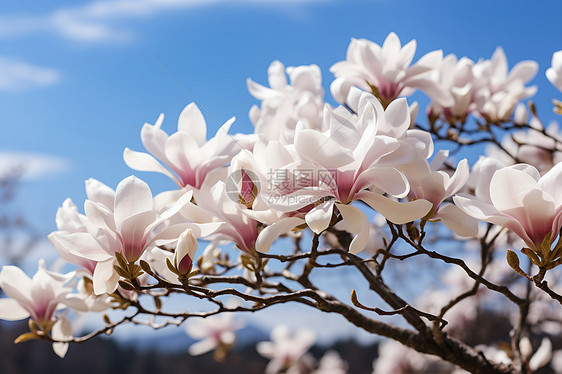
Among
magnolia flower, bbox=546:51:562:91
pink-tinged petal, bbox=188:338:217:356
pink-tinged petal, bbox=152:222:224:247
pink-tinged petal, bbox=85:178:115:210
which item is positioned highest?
magnolia flower, bbox=546:51:562:91

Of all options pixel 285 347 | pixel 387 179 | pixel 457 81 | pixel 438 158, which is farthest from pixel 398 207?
pixel 285 347

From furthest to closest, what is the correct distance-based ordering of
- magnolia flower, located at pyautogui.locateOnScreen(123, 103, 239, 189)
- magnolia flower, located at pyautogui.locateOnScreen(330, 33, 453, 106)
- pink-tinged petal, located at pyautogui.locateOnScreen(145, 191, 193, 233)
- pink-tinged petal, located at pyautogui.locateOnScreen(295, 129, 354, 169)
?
magnolia flower, located at pyautogui.locateOnScreen(330, 33, 453, 106), magnolia flower, located at pyautogui.locateOnScreen(123, 103, 239, 189), pink-tinged petal, located at pyautogui.locateOnScreen(145, 191, 193, 233), pink-tinged petal, located at pyautogui.locateOnScreen(295, 129, 354, 169)

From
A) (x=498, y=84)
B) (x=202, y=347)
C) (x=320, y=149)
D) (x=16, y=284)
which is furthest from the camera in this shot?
(x=202, y=347)

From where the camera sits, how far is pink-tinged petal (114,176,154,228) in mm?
648

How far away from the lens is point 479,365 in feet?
2.90

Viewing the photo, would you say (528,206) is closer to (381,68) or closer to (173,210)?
(173,210)

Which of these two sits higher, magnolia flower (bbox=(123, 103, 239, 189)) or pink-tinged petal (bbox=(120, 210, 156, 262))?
magnolia flower (bbox=(123, 103, 239, 189))

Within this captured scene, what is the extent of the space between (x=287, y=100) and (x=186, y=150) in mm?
220

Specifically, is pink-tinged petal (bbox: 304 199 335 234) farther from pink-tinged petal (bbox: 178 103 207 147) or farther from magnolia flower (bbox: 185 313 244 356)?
magnolia flower (bbox: 185 313 244 356)

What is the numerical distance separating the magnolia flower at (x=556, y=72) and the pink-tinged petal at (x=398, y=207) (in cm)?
50

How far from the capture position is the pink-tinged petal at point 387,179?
22.4 inches

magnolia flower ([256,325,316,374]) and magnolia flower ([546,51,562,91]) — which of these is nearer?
magnolia flower ([546,51,562,91])

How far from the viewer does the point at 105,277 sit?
689 mm

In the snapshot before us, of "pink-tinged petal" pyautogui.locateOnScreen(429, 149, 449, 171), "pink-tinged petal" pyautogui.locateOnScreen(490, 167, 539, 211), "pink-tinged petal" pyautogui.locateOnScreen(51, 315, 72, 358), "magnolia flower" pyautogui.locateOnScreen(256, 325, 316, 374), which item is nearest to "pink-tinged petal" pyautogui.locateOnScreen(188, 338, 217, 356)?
"magnolia flower" pyautogui.locateOnScreen(256, 325, 316, 374)
